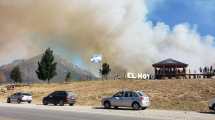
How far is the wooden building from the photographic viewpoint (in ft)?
277

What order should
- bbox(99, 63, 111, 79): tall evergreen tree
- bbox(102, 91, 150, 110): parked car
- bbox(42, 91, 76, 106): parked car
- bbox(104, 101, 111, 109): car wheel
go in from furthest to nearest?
bbox(99, 63, 111, 79): tall evergreen tree → bbox(42, 91, 76, 106): parked car → bbox(104, 101, 111, 109): car wheel → bbox(102, 91, 150, 110): parked car

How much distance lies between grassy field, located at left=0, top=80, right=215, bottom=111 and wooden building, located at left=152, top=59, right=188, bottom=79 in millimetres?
10475

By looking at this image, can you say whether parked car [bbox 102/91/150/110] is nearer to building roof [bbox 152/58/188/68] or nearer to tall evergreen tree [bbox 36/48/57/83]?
building roof [bbox 152/58/188/68]

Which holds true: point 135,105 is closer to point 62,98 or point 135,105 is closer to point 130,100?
point 130,100

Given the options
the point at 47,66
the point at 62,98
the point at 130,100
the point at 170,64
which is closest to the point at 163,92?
the point at 62,98

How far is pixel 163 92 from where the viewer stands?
61219mm

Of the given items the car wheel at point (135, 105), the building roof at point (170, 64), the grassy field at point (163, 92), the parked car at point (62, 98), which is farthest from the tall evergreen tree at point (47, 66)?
the car wheel at point (135, 105)

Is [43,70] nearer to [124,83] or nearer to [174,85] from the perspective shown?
[124,83]

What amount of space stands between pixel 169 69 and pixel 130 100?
43.1m

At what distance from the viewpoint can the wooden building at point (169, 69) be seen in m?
84.6

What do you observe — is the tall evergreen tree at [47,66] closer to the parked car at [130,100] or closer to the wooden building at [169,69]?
the wooden building at [169,69]

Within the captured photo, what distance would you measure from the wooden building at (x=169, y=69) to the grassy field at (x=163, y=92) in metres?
10.5

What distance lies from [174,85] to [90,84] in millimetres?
18596

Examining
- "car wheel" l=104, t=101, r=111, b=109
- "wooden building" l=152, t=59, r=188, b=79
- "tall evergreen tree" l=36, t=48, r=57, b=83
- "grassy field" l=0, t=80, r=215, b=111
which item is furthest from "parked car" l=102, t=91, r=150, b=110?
"tall evergreen tree" l=36, t=48, r=57, b=83
